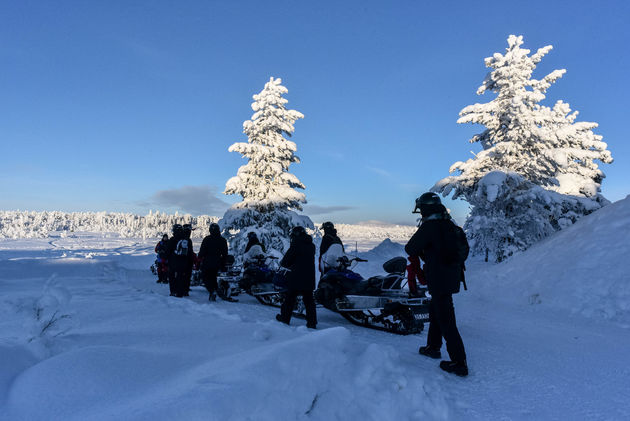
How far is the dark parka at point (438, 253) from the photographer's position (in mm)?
4152

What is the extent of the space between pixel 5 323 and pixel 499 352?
741 centimetres

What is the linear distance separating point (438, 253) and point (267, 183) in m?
16.5

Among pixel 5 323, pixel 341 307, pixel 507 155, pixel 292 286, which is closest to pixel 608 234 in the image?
pixel 507 155

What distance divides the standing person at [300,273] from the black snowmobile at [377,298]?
0.57 meters

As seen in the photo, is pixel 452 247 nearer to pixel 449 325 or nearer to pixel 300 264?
pixel 449 325

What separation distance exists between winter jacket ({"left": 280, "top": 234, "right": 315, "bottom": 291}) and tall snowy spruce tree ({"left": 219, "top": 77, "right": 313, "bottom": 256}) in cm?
1150

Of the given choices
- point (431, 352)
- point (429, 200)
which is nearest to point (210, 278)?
point (431, 352)

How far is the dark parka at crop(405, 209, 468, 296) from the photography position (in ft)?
13.6

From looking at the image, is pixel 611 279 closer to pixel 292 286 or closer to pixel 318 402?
pixel 292 286

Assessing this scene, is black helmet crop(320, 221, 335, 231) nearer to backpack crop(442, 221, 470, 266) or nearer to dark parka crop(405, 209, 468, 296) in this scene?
dark parka crop(405, 209, 468, 296)

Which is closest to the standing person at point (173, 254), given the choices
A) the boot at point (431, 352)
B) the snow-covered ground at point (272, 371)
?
the snow-covered ground at point (272, 371)

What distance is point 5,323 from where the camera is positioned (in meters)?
5.18

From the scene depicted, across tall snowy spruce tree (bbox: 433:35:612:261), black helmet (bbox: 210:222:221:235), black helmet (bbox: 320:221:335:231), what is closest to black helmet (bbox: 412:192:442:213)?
black helmet (bbox: 320:221:335:231)

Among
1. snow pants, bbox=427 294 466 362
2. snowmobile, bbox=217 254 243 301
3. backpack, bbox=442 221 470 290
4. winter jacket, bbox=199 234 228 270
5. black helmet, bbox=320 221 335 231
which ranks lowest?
snowmobile, bbox=217 254 243 301
